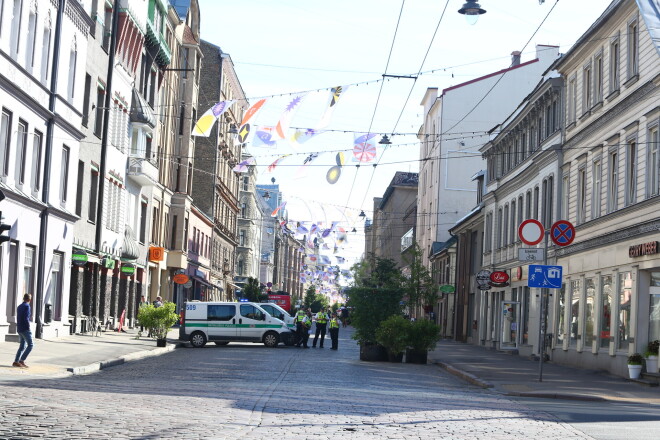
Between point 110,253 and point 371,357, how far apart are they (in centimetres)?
1608

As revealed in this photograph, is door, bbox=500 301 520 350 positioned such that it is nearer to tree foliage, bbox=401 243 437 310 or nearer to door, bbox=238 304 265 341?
door, bbox=238 304 265 341

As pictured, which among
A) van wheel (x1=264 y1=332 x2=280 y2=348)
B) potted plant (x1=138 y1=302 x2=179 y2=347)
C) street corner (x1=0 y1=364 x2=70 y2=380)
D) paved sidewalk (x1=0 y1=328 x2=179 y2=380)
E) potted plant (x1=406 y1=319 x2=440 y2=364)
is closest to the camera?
street corner (x1=0 y1=364 x2=70 y2=380)

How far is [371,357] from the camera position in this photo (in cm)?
3131

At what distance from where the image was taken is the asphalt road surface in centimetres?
1149

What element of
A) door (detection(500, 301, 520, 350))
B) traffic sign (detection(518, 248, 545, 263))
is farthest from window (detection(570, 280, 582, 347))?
traffic sign (detection(518, 248, 545, 263))

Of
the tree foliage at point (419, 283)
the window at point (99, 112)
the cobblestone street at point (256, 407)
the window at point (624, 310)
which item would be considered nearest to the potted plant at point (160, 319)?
the window at point (99, 112)

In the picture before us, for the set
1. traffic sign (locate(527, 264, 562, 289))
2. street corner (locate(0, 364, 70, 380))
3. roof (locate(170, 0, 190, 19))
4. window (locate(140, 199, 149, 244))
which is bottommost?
street corner (locate(0, 364, 70, 380))

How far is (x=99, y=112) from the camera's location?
40125 millimetres

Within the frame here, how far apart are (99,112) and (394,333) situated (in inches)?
645

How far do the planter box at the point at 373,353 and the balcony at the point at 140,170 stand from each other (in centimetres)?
1840

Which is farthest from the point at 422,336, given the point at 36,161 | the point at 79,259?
the point at 79,259

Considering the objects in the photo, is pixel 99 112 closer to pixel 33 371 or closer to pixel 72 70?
pixel 72 70

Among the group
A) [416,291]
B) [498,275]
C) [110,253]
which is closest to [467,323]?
[416,291]

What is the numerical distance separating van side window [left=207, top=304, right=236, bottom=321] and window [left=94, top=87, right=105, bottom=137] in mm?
8303
